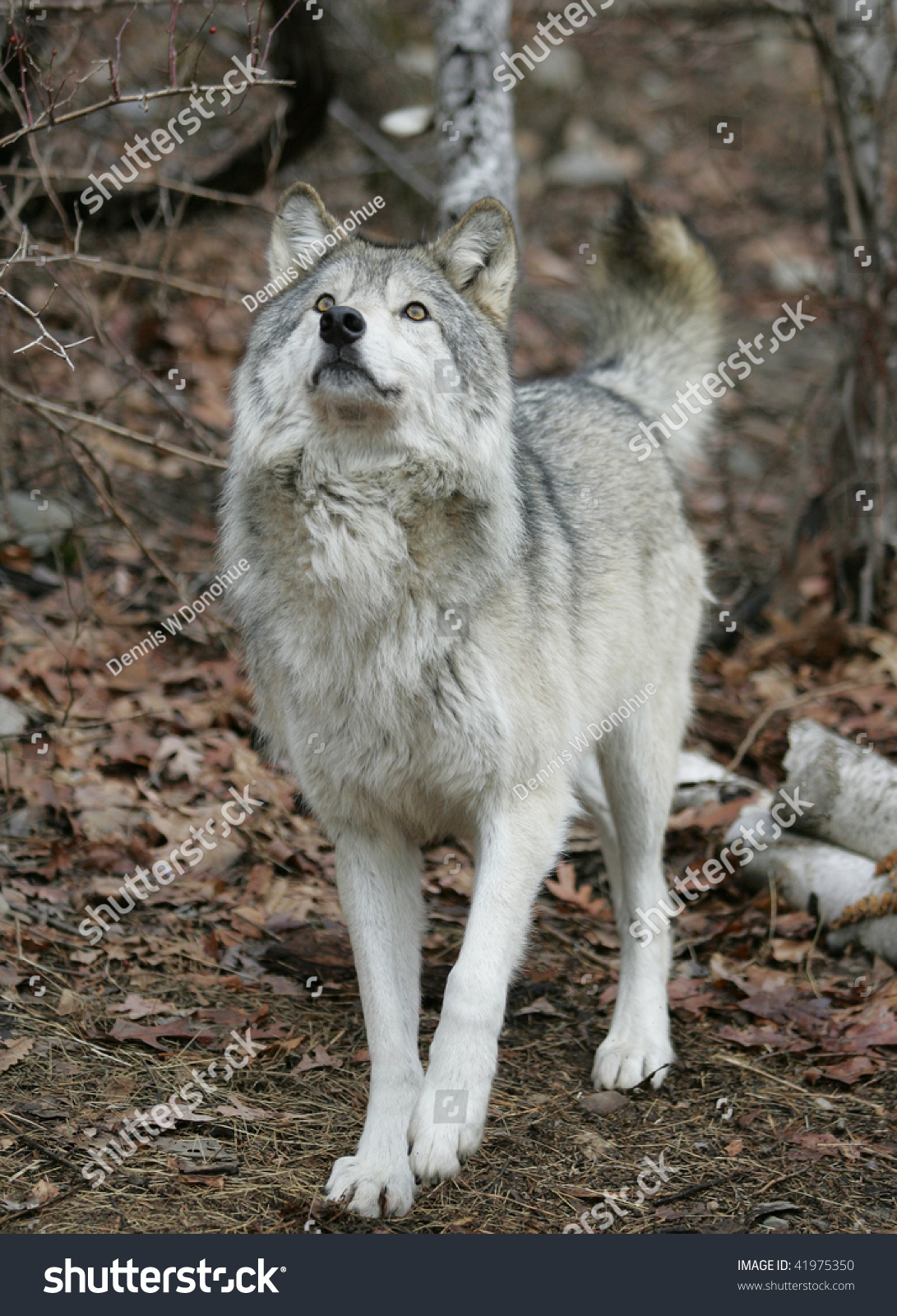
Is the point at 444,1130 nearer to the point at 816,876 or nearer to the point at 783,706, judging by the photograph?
the point at 816,876

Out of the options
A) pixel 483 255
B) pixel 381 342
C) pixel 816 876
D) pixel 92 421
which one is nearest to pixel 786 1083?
pixel 816 876

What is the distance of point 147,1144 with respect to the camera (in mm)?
3492

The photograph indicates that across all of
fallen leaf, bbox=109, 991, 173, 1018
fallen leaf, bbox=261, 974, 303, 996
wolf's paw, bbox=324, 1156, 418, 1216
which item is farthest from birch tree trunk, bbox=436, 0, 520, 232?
wolf's paw, bbox=324, 1156, 418, 1216

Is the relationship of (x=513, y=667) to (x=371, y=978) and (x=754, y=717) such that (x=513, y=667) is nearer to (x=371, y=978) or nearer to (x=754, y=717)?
(x=371, y=978)

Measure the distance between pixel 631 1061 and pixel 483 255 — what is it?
2.78m

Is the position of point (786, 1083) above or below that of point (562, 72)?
below

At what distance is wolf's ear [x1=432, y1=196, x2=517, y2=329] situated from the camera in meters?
3.93

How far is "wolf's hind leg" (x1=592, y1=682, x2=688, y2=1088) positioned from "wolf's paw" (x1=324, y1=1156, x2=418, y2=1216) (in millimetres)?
1106

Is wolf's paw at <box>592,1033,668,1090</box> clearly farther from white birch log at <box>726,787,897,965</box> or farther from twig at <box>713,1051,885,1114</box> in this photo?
white birch log at <box>726,787,897,965</box>

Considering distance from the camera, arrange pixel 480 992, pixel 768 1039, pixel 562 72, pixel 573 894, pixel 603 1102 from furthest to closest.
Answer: pixel 562 72 → pixel 573 894 → pixel 768 1039 → pixel 603 1102 → pixel 480 992

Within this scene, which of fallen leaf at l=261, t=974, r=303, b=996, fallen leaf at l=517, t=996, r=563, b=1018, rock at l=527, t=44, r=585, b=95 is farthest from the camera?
rock at l=527, t=44, r=585, b=95

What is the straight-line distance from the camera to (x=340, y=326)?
10.9ft

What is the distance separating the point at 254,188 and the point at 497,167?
2.87 meters

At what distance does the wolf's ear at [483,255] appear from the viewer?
3932 mm
